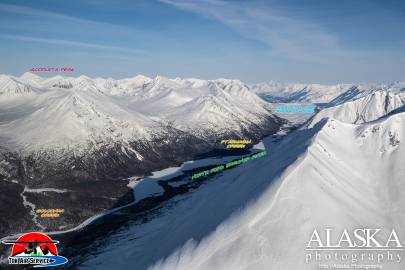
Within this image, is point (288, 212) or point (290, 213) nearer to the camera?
point (290, 213)

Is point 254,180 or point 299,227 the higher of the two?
point 254,180

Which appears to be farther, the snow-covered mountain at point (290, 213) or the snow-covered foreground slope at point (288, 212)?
the snow-covered foreground slope at point (288, 212)

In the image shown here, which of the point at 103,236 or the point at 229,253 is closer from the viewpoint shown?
→ the point at 229,253

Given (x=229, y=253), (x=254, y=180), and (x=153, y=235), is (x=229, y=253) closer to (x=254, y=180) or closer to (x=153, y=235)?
(x=254, y=180)

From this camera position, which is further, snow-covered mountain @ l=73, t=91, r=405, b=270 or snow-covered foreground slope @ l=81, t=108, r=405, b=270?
snow-covered foreground slope @ l=81, t=108, r=405, b=270

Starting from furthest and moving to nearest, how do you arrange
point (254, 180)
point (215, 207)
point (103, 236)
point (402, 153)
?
point (103, 236) → point (402, 153) → point (254, 180) → point (215, 207)

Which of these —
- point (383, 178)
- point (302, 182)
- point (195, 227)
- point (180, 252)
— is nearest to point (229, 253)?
point (180, 252)

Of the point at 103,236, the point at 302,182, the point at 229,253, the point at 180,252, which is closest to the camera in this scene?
the point at 229,253

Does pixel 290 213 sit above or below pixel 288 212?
below
